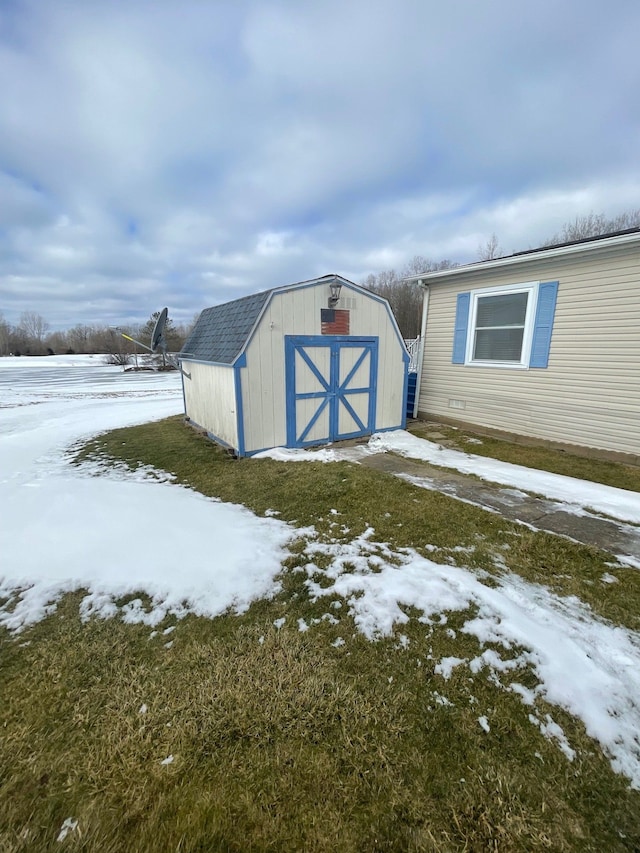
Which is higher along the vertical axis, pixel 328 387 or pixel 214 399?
pixel 328 387

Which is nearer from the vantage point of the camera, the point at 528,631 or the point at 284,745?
the point at 284,745

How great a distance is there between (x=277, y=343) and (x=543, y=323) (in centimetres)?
501

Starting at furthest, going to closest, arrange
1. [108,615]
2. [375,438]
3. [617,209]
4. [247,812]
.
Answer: [617,209]
[375,438]
[108,615]
[247,812]

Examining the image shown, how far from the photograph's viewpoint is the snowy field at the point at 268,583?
2.02 m

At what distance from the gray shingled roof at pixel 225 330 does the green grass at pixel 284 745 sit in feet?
14.7

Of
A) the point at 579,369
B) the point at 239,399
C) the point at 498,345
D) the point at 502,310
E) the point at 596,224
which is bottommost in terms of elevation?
the point at 239,399

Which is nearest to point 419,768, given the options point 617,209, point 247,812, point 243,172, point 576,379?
point 247,812

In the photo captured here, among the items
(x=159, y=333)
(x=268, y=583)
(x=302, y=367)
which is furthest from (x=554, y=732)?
(x=159, y=333)

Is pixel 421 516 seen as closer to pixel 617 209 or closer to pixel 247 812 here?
pixel 247 812

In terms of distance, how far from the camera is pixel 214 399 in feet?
24.0

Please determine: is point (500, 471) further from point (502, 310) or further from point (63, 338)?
point (63, 338)

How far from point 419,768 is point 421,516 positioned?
8.40 ft

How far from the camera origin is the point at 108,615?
270cm

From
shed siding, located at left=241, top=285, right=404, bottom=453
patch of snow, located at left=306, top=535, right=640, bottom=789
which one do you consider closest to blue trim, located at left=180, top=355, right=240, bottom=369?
shed siding, located at left=241, top=285, right=404, bottom=453
